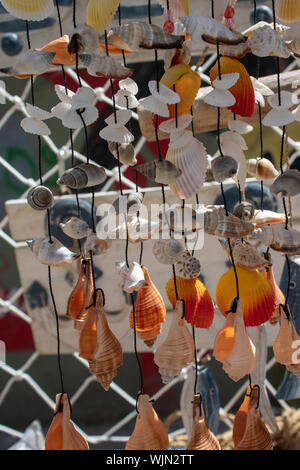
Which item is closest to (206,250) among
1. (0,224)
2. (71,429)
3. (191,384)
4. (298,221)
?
(298,221)

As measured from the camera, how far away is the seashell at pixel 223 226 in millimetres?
496

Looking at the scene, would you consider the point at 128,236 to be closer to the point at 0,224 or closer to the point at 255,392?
the point at 255,392

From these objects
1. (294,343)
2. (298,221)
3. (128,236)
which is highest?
(128,236)

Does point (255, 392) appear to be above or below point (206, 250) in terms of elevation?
above

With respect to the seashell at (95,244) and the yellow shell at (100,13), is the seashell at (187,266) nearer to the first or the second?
the seashell at (95,244)

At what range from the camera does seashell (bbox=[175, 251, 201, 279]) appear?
539mm

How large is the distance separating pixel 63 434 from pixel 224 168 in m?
0.31

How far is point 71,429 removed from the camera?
1.74ft

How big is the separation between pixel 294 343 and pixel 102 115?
0.72 m

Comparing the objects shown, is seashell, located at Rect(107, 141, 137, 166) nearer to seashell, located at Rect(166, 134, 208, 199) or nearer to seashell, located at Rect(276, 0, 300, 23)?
seashell, located at Rect(166, 134, 208, 199)

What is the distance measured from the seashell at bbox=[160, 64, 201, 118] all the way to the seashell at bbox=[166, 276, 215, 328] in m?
0.18

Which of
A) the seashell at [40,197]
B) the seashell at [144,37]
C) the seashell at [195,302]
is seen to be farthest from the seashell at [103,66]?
the seashell at [195,302]

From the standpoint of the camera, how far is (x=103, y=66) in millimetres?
453

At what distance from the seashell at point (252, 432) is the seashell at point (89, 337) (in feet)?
0.57
